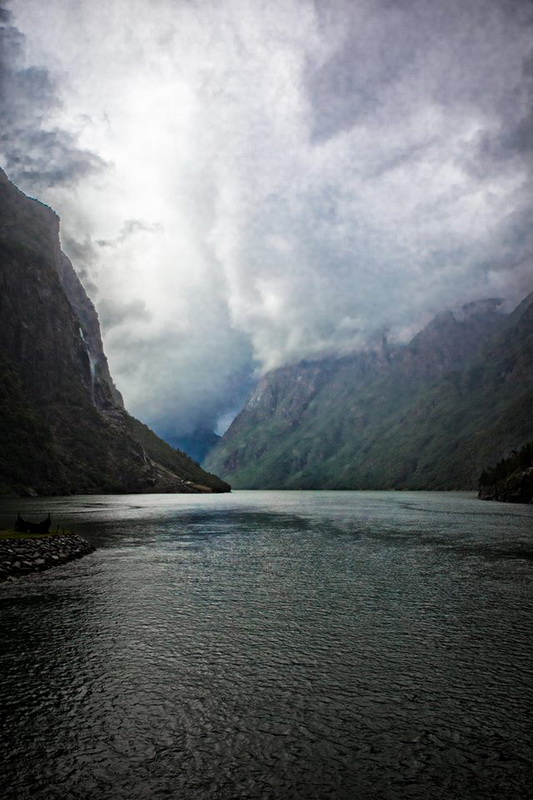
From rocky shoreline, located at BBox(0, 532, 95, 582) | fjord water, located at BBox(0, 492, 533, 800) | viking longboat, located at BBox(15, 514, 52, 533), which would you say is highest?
viking longboat, located at BBox(15, 514, 52, 533)

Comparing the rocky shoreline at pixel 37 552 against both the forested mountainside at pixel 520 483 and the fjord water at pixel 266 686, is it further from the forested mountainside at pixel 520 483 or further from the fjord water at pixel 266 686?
the forested mountainside at pixel 520 483

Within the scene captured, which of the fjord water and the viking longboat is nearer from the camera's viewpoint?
the fjord water

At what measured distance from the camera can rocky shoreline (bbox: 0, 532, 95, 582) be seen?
4000 centimetres

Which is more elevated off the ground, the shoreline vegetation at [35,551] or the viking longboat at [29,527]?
the viking longboat at [29,527]

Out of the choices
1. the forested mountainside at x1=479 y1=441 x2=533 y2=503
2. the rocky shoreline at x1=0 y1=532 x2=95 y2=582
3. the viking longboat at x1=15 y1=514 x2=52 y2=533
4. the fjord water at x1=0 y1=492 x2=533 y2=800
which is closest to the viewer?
the fjord water at x1=0 y1=492 x2=533 y2=800

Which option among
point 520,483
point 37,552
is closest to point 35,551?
point 37,552

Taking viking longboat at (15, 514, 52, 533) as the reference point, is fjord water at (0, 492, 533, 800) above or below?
below

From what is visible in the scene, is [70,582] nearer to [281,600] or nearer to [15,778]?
[281,600]

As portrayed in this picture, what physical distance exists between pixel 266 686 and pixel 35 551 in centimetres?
3515

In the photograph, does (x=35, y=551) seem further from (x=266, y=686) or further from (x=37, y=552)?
(x=266, y=686)

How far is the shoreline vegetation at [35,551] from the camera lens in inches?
1577

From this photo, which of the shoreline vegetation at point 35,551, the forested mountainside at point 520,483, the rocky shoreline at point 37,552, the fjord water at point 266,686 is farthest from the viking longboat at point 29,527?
the forested mountainside at point 520,483

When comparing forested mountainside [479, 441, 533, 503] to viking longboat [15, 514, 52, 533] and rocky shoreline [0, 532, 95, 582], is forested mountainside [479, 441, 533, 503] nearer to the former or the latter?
rocky shoreline [0, 532, 95, 582]

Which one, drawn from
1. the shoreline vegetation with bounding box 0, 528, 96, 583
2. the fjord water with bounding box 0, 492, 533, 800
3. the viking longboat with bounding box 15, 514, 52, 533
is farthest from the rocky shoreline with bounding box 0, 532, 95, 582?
the fjord water with bounding box 0, 492, 533, 800
